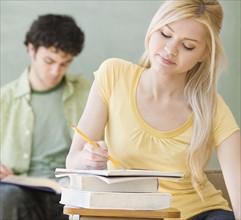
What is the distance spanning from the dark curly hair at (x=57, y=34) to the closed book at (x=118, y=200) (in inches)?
69.7

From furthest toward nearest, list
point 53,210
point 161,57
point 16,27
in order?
point 16,27
point 53,210
point 161,57

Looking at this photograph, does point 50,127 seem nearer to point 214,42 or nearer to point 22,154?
point 22,154

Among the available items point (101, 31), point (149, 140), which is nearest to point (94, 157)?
point (149, 140)

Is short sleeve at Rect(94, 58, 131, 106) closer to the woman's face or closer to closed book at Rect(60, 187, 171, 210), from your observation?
the woman's face

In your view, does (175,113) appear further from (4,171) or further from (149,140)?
(4,171)

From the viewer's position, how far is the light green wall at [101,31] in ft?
10.2

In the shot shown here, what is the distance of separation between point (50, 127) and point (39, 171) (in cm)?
22

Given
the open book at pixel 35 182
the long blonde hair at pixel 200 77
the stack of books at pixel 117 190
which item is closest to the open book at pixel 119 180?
the stack of books at pixel 117 190

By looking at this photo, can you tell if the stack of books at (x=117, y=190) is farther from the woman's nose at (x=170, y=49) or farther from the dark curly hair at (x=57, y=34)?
the dark curly hair at (x=57, y=34)

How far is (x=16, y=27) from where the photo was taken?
3107mm

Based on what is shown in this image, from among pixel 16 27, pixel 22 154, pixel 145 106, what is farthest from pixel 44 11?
pixel 145 106

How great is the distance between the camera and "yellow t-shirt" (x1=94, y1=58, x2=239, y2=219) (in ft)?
5.78

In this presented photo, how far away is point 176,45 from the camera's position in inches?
68.4

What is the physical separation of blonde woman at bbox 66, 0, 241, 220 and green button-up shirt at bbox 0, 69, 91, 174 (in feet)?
3.63
